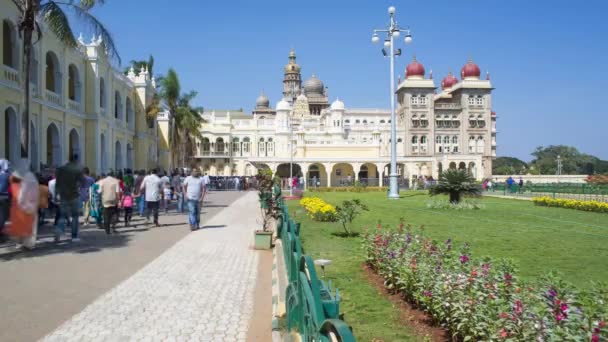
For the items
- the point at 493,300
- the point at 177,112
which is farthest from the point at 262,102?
the point at 493,300

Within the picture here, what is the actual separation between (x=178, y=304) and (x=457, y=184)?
1550 centimetres

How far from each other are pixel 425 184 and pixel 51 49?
3109 cm

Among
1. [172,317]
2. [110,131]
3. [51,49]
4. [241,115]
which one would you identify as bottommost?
[172,317]

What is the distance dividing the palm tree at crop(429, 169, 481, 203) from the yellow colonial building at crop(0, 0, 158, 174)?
1347 cm

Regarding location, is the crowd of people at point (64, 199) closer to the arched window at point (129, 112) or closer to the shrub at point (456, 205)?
the shrub at point (456, 205)

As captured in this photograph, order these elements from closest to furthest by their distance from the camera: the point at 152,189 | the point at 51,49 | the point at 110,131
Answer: the point at 152,189
the point at 51,49
the point at 110,131

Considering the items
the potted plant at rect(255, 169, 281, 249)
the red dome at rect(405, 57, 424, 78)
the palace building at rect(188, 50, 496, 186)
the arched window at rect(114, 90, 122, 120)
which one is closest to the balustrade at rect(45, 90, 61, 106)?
the arched window at rect(114, 90, 122, 120)

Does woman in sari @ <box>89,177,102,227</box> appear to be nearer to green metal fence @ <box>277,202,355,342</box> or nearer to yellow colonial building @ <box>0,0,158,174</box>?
yellow colonial building @ <box>0,0,158,174</box>

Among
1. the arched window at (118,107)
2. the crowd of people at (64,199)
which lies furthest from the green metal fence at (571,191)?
the arched window at (118,107)

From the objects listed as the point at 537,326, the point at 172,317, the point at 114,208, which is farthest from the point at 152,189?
the point at 537,326

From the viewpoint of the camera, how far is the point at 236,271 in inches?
312

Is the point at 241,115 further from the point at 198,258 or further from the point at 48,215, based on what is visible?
the point at 198,258

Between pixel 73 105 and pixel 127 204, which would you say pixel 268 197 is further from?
pixel 73 105

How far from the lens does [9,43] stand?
784 inches
